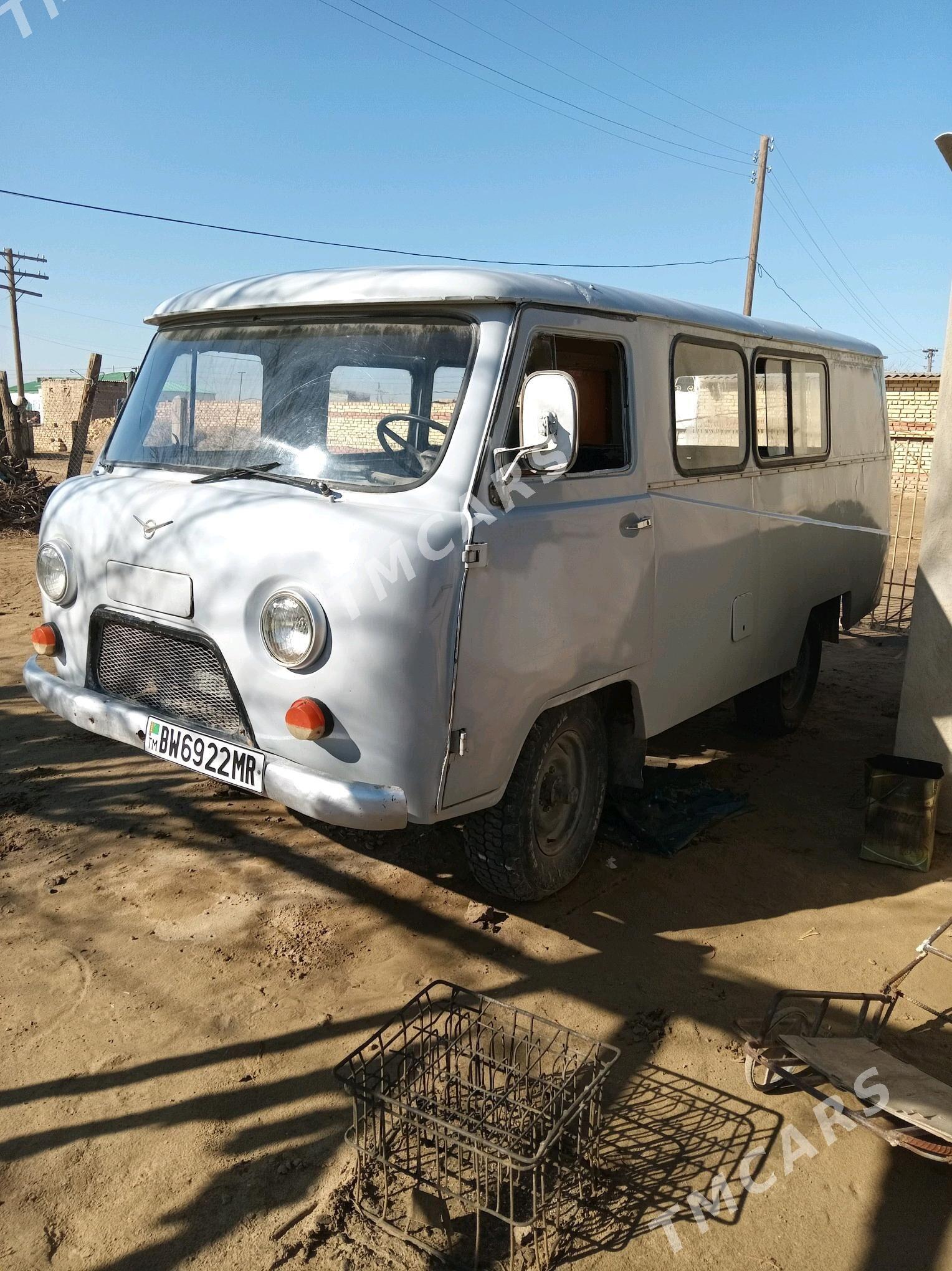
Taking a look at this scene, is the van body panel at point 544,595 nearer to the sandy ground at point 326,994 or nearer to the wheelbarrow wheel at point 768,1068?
the sandy ground at point 326,994

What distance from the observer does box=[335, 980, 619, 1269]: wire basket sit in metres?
2.46

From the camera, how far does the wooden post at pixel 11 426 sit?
52.9ft

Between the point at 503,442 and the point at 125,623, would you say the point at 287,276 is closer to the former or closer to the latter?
the point at 503,442

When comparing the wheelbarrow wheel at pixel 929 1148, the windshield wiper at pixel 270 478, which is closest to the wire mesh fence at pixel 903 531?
the wheelbarrow wheel at pixel 929 1148

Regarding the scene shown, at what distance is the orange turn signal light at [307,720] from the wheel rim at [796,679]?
13.1 feet

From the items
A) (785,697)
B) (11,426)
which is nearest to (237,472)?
(785,697)

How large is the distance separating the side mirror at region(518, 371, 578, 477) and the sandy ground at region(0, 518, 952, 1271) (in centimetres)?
189

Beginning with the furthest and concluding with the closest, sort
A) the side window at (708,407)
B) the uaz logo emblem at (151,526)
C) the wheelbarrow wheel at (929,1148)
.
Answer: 1. the side window at (708,407)
2. the uaz logo emblem at (151,526)
3. the wheelbarrow wheel at (929,1148)

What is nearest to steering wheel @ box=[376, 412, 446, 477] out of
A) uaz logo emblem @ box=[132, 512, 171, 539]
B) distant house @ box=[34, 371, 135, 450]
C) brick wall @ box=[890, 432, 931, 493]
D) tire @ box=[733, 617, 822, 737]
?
uaz logo emblem @ box=[132, 512, 171, 539]

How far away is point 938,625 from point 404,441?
9.83 feet

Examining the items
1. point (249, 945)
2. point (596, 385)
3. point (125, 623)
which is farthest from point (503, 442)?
point (249, 945)

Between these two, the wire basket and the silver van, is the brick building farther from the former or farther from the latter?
the wire basket

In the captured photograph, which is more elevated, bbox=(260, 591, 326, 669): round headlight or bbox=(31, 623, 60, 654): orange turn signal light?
bbox=(260, 591, 326, 669): round headlight

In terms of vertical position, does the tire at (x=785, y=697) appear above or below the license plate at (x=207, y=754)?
below
